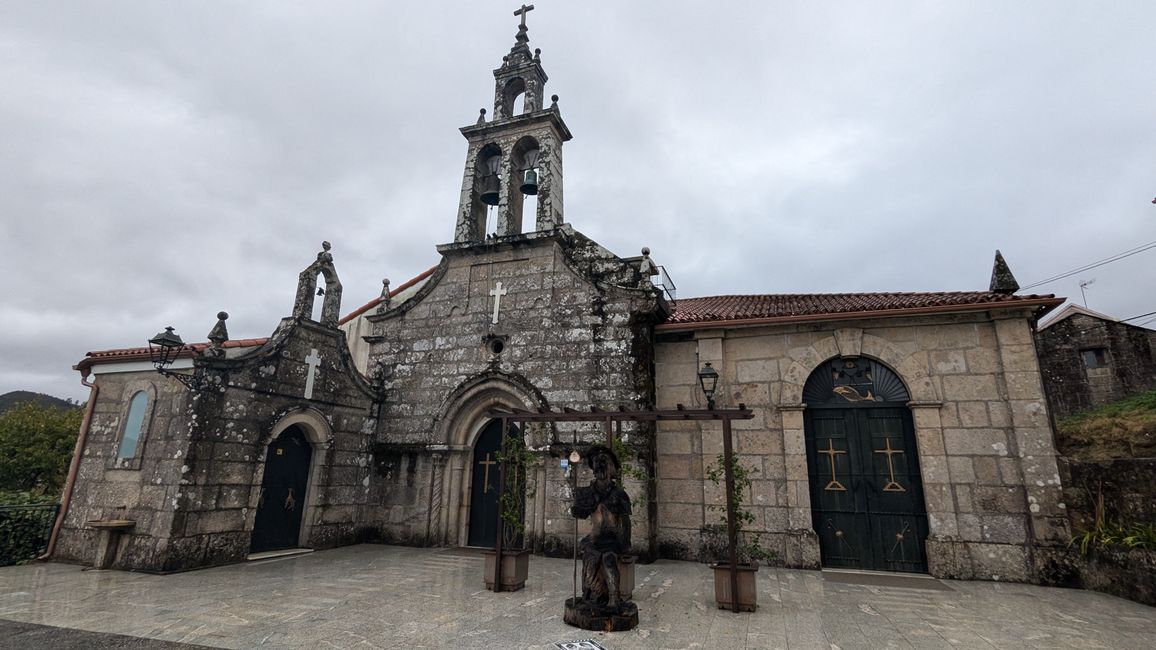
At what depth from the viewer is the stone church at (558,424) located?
7520 millimetres

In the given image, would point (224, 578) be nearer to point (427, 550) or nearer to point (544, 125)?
point (427, 550)

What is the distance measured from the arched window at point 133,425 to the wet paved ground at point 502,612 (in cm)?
168

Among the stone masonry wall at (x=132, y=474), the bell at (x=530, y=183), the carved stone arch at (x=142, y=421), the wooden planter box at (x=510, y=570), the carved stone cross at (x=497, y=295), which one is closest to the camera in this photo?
the wooden planter box at (x=510, y=570)

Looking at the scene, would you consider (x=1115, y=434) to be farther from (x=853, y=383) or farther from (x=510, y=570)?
(x=510, y=570)

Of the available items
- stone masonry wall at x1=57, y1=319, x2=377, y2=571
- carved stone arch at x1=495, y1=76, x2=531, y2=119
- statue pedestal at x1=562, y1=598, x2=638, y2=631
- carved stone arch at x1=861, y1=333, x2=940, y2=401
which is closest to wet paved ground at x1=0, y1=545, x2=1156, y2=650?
statue pedestal at x1=562, y1=598, x2=638, y2=631

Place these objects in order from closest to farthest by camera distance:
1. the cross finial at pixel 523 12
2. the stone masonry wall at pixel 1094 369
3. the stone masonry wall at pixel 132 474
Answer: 1. the stone masonry wall at pixel 132 474
2. the cross finial at pixel 523 12
3. the stone masonry wall at pixel 1094 369

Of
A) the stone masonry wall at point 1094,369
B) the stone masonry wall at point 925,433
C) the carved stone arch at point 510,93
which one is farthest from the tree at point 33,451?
the stone masonry wall at point 1094,369

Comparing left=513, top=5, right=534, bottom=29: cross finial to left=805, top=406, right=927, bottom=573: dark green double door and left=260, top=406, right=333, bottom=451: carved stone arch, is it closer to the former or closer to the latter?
left=260, top=406, right=333, bottom=451: carved stone arch

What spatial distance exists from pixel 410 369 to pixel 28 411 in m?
20.3

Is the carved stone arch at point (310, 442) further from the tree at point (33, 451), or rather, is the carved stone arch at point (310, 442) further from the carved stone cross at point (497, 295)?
the tree at point (33, 451)

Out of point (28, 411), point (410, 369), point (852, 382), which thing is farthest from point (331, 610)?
point (28, 411)

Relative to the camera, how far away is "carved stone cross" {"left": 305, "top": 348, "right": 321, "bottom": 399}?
29.9 ft

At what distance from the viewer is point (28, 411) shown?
1977 centimetres

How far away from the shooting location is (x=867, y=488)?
8164 millimetres
